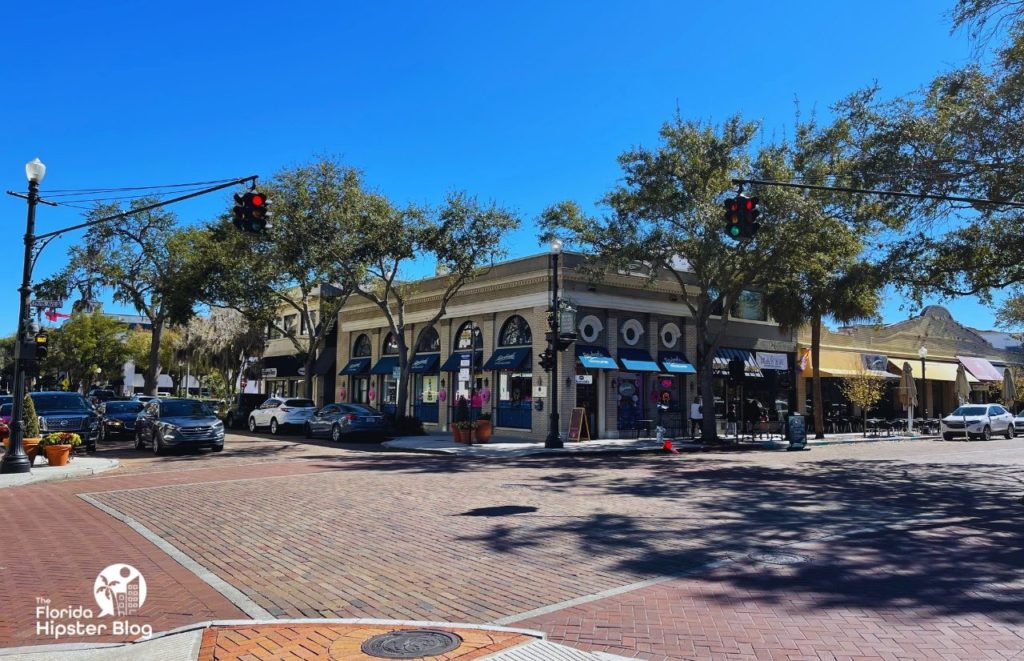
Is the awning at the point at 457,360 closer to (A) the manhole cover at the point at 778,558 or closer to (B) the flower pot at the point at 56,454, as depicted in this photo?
(B) the flower pot at the point at 56,454

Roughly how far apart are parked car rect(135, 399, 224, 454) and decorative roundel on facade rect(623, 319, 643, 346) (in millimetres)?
16442

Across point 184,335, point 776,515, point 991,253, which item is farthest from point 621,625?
point 184,335

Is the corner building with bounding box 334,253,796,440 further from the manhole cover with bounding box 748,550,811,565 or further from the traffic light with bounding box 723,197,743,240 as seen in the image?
the manhole cover with bounding box 748,550,811,565

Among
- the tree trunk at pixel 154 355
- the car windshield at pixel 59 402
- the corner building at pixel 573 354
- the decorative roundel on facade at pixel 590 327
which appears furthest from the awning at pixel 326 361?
the car windshield at pixel 59 402

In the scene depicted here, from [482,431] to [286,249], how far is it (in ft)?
32.1

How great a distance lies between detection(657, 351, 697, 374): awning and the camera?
30.8 m

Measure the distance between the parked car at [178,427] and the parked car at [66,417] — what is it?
1.46m

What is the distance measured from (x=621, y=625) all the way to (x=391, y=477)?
10278mm

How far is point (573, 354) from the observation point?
2806 centimetres

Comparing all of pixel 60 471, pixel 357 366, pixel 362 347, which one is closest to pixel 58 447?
pixel 60 471

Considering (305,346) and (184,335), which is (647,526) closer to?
(305,346)

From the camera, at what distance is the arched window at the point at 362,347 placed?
4003 centimetres

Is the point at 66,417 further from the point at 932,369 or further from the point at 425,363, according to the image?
the point at 932,369

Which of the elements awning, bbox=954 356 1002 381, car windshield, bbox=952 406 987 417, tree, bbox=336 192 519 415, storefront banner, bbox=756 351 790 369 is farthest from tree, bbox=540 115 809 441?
awning, bbox=954 356 1002 381
